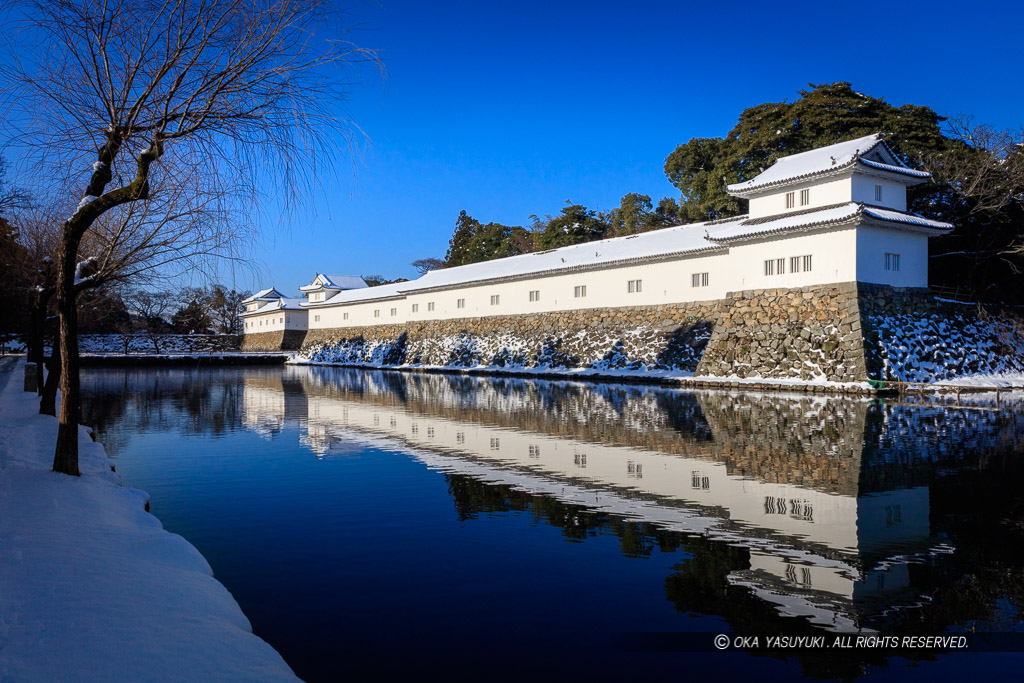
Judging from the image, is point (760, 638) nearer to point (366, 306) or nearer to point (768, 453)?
point (768, 453)

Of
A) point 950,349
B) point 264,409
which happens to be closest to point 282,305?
point 264,409

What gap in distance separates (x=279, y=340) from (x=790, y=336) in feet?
157

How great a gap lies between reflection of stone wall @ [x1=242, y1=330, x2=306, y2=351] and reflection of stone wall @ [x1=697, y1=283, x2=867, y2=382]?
43.6 metres

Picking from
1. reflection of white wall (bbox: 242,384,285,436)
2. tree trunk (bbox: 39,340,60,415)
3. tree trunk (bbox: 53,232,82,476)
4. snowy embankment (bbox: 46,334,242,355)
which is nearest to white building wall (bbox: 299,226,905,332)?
reflection of white wall (bbox: 242,384,285,436)

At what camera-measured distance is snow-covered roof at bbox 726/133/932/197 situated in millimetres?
21047

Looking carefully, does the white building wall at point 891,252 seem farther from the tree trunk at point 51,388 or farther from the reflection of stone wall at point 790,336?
the tree trunk at point 51,388

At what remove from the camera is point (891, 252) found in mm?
20859

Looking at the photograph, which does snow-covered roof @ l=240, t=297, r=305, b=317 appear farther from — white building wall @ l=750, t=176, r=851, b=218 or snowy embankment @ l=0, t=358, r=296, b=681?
snowy embankment @ l=0, t=358, r=296, b=681

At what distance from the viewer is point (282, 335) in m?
58.8

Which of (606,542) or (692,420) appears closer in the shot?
(606,542)

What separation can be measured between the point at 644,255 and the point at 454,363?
1280 cm

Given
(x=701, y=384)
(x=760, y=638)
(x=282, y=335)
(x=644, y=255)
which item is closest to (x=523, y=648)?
(x=760, y=638)

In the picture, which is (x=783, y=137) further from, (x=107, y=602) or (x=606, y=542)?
(x=107, y=602)

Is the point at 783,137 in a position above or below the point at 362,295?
above
